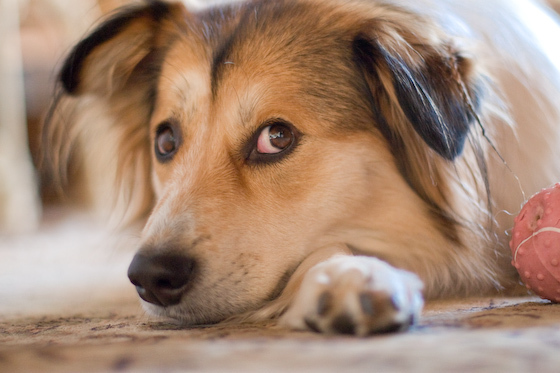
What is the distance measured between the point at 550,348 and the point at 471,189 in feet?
2.70

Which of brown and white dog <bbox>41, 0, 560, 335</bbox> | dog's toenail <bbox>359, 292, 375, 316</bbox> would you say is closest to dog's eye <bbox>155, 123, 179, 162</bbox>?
brown and white dog <bbox>41, 0, 560, 335</bbox>

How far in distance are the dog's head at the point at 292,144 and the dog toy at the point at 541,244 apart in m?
0.23

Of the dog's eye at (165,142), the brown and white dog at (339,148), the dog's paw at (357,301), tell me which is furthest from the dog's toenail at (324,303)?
the dog's eye at (165,142)

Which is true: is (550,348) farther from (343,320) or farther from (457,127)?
(457,127)

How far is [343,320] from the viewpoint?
0.90 meters

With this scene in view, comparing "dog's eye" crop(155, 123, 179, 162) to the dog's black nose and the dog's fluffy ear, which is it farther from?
the dog's black nose

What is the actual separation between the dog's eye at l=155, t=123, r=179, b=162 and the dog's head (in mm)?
48

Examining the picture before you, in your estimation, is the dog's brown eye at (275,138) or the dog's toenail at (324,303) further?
the dog's brown eye at (275,138)

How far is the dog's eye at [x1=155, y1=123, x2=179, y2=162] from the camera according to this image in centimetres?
174

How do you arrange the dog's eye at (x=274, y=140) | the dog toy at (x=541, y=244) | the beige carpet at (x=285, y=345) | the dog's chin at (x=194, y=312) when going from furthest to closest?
1. the dog's eye at (x=274, y=140)
2. the dog's chin at (x=194, y=312)
3. the dog toy at (x=541, y=244)
4. the beige carpet at (x=285, y=345)

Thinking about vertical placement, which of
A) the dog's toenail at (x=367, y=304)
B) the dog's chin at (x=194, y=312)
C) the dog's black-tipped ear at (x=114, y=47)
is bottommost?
the dog's chin at (x=194, y=312)

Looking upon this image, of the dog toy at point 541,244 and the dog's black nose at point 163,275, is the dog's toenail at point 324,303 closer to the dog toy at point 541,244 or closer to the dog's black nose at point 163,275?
the dog's black nose at point 163,275

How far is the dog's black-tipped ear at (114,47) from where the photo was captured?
189 cm

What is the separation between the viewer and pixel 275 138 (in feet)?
4.80
